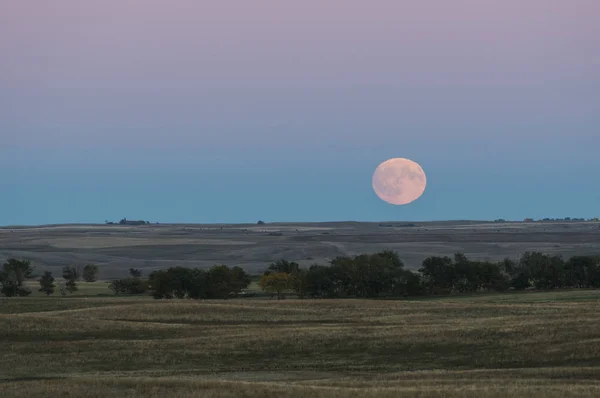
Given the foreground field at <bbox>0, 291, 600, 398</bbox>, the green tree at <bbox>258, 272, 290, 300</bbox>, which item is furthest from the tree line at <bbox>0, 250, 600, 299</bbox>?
the foreground field at <bbox>0, 291, 600, 398</bbox>

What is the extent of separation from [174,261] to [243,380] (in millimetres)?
118326

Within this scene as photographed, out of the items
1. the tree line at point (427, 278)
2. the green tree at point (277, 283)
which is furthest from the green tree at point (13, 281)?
the tree line at point (427, 278)

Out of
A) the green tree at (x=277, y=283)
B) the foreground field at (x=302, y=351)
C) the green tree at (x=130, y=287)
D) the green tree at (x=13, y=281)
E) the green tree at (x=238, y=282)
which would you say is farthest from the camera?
the green tree at (x=130, y=287)

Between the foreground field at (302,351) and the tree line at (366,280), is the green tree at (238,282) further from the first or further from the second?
the foreground field at (302,351)

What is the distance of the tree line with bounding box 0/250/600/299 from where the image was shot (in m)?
86.5

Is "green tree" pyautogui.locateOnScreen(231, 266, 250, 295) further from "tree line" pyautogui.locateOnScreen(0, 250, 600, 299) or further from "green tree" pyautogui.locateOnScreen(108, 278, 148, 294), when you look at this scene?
"green tree" pyautogui.locateOnScreen(108, 278, 148, 294)

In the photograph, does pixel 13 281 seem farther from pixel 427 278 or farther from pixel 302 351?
pixel 302 351

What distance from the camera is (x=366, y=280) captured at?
86.8 meters

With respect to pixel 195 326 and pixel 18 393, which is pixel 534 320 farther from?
pixel 18 393

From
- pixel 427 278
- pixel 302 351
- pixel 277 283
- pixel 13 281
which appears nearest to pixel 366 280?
pixel 427 278

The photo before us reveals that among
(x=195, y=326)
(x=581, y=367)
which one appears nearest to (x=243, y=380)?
(x=581, y=367)

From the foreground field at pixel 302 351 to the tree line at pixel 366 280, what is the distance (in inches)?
993

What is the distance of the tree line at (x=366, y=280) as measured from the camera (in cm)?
8650

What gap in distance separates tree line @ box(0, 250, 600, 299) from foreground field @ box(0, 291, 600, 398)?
2523cm
